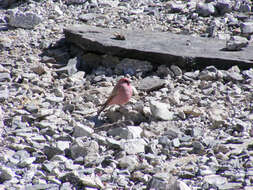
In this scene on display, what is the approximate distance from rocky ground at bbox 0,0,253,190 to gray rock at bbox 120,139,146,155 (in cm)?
1

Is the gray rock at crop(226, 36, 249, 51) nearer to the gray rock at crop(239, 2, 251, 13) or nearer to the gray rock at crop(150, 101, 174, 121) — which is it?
the gray rock at crop(239, 2, 251, 13)

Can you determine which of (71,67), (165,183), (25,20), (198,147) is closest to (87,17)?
(25,20)

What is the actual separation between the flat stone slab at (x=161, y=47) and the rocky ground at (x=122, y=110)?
142 mm

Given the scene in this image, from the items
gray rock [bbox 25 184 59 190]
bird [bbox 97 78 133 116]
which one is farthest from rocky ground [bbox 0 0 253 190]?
bird [bbox 97 78 133 116]

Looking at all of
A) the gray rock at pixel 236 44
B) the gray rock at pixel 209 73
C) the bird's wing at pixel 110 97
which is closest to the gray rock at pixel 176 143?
the bird's wing at pixel 110 97

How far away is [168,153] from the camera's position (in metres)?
4.81

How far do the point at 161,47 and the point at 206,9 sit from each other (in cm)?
199

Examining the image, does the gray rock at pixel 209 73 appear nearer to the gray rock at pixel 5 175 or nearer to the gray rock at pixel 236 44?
the gray rock at pixel 236 44

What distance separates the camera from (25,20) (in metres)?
8.77

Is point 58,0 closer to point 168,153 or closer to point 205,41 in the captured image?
point 205,41

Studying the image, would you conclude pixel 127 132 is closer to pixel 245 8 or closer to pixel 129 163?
pixel 129 163

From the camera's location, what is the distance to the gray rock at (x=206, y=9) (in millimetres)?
8727

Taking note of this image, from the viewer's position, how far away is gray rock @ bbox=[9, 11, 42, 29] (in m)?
8.74

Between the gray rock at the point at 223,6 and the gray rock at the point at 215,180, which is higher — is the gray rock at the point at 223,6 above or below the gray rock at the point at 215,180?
above
